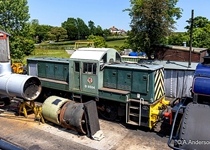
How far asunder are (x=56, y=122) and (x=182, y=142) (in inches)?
296

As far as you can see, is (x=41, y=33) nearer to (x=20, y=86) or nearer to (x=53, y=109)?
(x=20, y=86)

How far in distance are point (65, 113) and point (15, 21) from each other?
687 inches

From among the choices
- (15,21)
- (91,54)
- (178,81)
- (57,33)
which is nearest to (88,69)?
(91,54)

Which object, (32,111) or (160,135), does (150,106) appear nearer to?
(160,135)

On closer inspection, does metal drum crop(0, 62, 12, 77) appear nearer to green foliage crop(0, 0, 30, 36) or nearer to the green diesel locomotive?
the green diesel locomotive

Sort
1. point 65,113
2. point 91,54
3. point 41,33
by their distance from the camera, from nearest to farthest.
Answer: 1. point 65,113
2. point 91,54
3. point 41,33

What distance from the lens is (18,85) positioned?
33.6 feet

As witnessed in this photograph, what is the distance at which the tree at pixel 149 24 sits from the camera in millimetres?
21703

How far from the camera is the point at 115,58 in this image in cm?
1221

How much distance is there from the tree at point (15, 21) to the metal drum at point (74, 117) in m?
15.7

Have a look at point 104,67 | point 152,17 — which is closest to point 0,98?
point 104,67

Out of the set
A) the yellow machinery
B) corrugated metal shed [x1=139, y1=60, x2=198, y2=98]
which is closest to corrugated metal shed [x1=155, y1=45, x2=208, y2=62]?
corrugated metal shed [x1=139, y1=60, x2=198, y2=98]

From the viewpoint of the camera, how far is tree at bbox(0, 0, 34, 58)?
21906 millimetres

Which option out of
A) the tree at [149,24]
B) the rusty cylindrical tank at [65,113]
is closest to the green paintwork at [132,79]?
the rusty cylindrical tank at [65,113]
